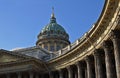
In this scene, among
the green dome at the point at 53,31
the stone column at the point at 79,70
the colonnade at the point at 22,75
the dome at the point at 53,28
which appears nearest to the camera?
the stone column at the point at 79,70

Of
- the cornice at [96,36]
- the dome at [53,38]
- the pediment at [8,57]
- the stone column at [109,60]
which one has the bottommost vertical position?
the stone column at [109,60]

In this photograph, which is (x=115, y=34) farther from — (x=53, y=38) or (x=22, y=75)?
(x=53, y=38)

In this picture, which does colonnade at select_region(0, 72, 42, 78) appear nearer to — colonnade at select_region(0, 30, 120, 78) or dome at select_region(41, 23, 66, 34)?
colonnade at select_region(0, 30, 120, 78)

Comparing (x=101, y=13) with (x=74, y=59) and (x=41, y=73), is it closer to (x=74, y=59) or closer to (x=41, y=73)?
(x=74, y=59)

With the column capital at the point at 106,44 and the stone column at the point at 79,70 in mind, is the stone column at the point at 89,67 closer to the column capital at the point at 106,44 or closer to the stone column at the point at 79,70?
the stone column at the point at 79,70

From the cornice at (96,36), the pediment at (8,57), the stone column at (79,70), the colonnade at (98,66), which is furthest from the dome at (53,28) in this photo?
the stone column at (79,70)

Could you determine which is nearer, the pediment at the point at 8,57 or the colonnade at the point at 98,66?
the colonnade at the point at 98,66

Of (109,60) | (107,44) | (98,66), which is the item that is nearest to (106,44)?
(107,44)

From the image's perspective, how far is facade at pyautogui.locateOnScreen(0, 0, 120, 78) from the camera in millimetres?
39438

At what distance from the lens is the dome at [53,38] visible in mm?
100250

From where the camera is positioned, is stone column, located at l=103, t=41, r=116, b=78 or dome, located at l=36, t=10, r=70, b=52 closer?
stone column, located at l=103, t=41, r=116, b=78

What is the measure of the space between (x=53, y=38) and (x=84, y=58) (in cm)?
5000

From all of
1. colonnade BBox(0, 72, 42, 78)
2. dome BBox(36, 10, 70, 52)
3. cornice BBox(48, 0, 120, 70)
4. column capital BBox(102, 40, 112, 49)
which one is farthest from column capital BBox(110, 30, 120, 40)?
dome BBox(36, 10, 70, 52)

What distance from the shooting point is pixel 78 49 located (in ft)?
180
